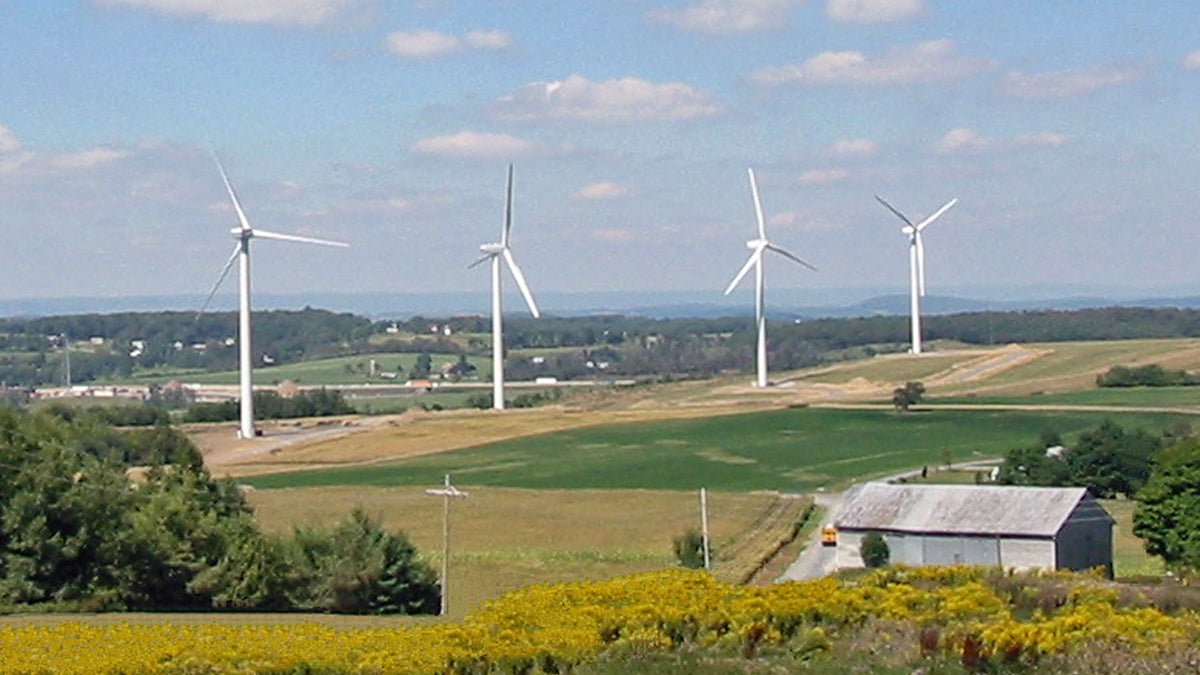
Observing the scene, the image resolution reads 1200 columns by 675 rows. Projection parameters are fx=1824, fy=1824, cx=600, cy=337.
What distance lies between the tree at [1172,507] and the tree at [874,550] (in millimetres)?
6977

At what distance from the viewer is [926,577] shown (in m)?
23.1

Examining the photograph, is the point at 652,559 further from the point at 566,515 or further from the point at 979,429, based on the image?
the point at 979,429

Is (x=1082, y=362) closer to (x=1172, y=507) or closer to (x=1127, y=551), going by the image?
(x=1127, y=551)

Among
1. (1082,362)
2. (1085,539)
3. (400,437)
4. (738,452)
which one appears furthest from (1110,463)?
(1082,362)

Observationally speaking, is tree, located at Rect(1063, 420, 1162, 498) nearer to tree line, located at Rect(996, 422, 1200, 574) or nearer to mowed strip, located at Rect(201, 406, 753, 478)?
tree line, located at Rect(996, 422, 1200, 574)

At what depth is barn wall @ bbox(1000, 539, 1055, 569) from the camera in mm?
49281

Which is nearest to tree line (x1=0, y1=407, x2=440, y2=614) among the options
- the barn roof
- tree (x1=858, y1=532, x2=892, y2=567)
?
tree (x1=858, y1=532, x2=892, y2=567)

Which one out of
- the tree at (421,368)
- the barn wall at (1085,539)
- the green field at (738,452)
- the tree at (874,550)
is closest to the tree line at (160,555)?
the tree at (874,550)

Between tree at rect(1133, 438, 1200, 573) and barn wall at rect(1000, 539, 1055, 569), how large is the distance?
2998mm

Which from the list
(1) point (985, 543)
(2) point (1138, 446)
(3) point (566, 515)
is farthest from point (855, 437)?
(1) point (985, 543)

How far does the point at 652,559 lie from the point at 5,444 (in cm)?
1795

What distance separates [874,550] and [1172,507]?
26.6 feet

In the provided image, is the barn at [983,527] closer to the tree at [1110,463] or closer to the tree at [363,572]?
the tree at [363,572]

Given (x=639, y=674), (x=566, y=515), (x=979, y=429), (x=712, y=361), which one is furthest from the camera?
(x=712, y=361)
